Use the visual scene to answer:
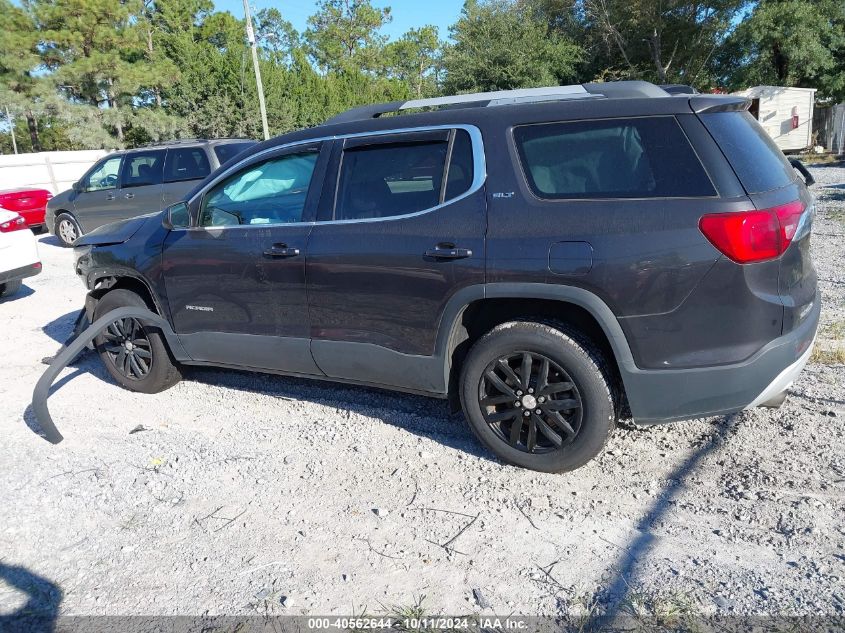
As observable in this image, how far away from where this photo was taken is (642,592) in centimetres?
266

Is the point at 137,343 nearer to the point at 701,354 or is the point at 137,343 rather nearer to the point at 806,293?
the point at 701,354

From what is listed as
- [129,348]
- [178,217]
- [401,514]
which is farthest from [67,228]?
[401,514]

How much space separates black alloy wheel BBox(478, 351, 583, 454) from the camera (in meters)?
3.40

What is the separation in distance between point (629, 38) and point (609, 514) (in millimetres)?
35047

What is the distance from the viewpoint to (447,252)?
11.4ft

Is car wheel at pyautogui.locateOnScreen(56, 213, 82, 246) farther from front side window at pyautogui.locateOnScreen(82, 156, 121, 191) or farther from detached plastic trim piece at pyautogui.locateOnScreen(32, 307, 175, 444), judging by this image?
detached plastic trim piece at pyautogui.locateOnScreen(32, 307, 175, 444)

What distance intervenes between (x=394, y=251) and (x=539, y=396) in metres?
1.11

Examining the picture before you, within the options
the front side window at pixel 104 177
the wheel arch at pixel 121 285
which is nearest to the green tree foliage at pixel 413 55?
the front side window at pixel 104 177

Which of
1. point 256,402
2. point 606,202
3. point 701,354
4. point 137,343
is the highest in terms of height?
point 606,202

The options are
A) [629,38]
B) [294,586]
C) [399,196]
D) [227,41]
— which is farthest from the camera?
[227,41]

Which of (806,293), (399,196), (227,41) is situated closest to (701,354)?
(806,293)

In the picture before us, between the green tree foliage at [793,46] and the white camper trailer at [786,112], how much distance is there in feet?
12.1

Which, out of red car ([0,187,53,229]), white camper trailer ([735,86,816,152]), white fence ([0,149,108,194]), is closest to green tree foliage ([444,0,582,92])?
white camper trailer ([735,86,816,152])

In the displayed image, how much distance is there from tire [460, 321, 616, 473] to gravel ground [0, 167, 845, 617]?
18 cm
